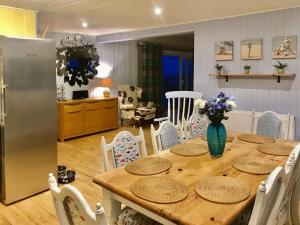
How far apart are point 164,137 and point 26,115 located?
1566 millimetres

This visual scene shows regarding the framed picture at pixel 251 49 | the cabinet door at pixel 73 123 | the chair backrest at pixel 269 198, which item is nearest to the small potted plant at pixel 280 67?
the framed picture at pixel 251 49

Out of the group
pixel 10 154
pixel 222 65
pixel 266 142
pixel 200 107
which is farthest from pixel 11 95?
pixel 222 65

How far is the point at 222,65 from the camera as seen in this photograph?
4512 millimetres

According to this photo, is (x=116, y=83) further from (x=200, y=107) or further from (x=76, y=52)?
(x=200, y=107)

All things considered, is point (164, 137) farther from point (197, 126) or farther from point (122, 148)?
point (197, 126)

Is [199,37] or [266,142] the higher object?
[199,37]

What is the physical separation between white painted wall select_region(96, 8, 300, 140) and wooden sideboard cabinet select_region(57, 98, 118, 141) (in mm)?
2440

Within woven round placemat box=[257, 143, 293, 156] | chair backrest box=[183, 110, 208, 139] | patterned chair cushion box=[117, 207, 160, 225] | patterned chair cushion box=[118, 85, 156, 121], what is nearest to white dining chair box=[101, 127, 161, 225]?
patterned chair cushion box=[117, 207, 160, 225]

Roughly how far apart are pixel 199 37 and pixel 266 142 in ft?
8.59

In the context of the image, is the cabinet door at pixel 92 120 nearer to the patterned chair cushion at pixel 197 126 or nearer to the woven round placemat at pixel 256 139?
the patterned chair cushion at pixel 197 126

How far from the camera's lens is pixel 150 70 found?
7.75m

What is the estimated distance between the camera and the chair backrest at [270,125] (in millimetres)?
3217

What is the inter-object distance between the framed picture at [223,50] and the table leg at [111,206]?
3.36 m

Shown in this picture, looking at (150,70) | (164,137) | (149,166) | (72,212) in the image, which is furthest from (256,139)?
(150,70)
